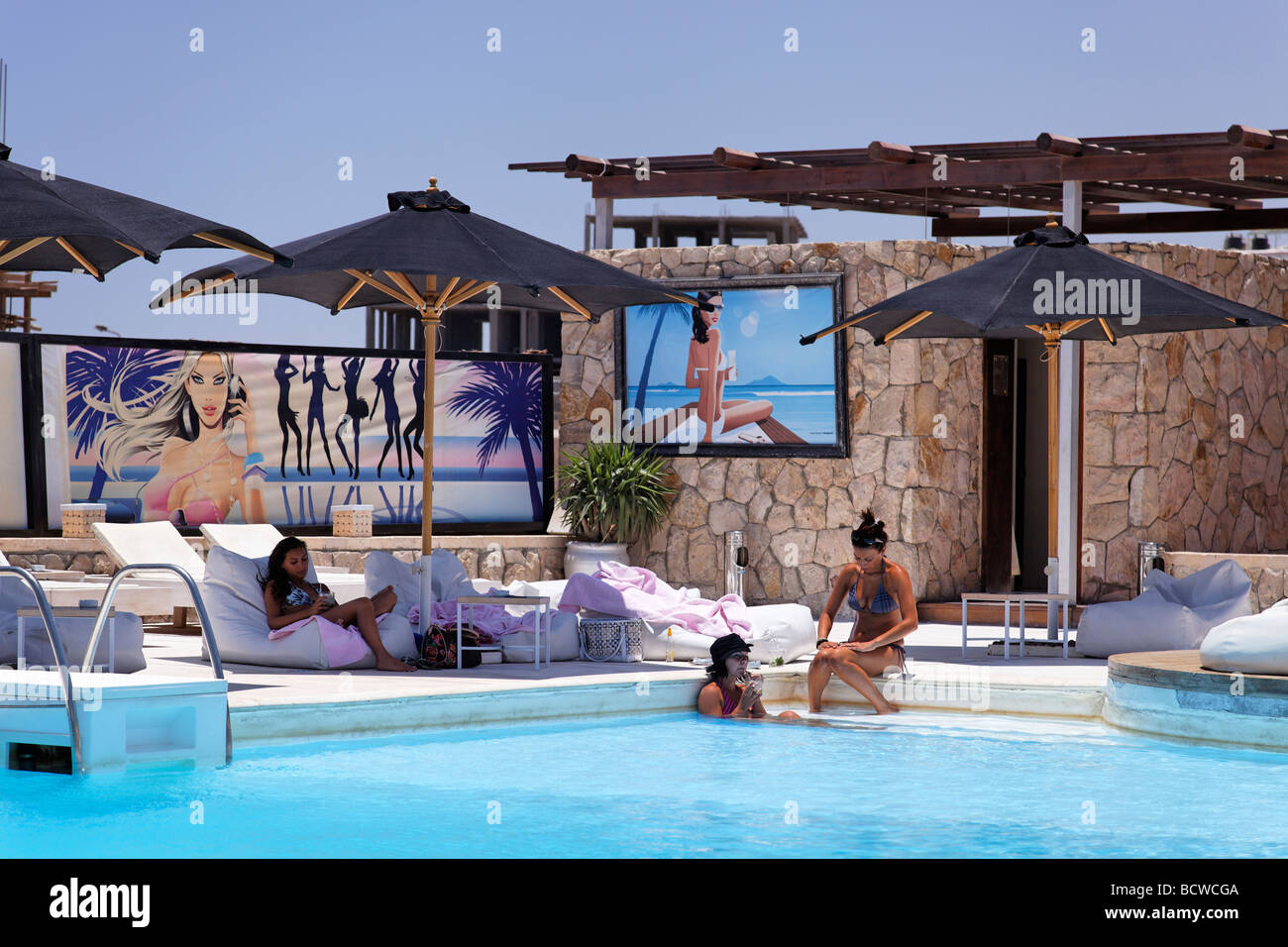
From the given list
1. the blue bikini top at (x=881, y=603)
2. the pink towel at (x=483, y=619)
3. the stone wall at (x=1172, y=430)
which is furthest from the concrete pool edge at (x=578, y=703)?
the stone wall at (x=1172, y=430)

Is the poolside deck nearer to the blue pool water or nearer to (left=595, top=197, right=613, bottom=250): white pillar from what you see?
the blue pool water

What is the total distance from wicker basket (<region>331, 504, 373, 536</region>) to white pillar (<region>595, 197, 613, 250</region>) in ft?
11.5

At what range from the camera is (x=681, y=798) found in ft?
22.2

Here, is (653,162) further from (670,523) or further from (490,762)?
(490,762)

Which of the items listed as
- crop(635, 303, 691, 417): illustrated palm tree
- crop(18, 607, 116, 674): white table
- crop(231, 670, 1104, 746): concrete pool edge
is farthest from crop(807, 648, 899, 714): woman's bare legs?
crop(635, 303, 691, 417): illustrated palm tree

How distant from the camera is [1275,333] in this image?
1492 centimetres

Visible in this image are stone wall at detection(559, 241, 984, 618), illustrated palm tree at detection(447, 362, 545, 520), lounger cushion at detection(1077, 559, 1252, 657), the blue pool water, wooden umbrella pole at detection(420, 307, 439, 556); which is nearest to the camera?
the blue pool water

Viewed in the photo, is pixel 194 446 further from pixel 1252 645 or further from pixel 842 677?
pixel 1252 645

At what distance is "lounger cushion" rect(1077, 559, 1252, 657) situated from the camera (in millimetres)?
9797

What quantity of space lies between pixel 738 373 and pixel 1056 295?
527 centimetres

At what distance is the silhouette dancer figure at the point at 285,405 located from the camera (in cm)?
Result: 1464

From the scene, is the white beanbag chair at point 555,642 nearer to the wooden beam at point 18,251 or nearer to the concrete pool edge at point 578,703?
the concrete pool edge at point 578,703

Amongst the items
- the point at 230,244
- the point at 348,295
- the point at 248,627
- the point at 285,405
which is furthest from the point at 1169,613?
the point at 285,405
